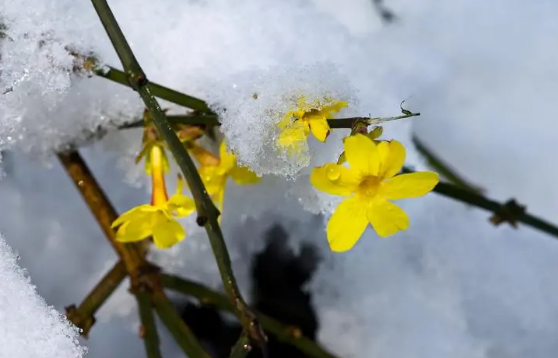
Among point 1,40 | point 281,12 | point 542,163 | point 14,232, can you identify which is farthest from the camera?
point 542,163

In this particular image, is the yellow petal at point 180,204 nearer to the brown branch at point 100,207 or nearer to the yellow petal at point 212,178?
the yellow petal at point 212,178

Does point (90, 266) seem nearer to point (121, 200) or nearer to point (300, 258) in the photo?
point (121, 200)

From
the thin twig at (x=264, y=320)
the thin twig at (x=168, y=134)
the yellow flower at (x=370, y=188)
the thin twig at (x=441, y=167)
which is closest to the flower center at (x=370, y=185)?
the yellow flower at (x=370, y=188)

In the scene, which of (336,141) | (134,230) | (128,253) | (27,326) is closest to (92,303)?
(128,253)

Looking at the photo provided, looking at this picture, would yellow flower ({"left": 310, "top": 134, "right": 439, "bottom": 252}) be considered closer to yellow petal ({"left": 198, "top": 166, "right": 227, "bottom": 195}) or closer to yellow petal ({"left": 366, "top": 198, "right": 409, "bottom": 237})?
yellow petal ({"left": 366, "top": 198, "right": 409, "bottom": 237})

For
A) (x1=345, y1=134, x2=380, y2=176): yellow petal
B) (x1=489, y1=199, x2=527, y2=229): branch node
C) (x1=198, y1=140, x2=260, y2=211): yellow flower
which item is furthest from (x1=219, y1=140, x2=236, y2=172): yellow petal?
(x1=489, y1=199, x2=527, y2=229): branch node

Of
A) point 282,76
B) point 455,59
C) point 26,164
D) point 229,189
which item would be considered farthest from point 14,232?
point 455,59

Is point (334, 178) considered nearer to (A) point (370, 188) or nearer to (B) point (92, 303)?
(A) point (370, 188)
